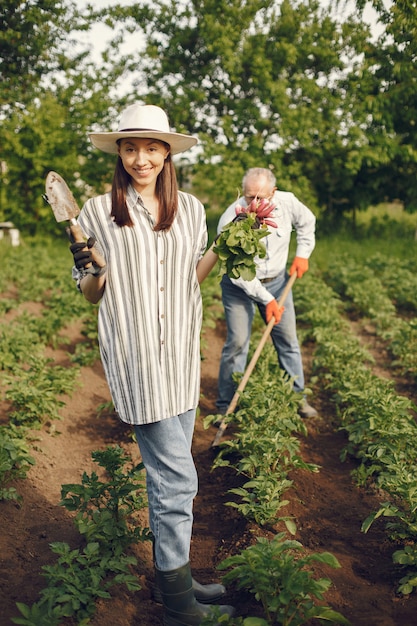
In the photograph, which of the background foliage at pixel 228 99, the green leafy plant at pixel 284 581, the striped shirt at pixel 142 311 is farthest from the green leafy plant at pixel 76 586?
the background foliage at pixel 228 99

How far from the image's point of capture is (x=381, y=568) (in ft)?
11.6

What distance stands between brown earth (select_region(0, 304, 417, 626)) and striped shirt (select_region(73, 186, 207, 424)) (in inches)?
39.7

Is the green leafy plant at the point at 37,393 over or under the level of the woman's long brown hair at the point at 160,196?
under

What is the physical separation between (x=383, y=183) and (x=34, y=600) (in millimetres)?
14397

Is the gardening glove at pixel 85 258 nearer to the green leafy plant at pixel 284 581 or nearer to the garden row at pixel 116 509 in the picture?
the garden row at pixel 116 509

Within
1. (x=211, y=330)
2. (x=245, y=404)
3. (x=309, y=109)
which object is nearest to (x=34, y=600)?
(x=245, y=404)

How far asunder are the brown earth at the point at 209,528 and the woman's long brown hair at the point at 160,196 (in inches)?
67.0

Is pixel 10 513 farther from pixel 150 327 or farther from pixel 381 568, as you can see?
pixel 381 568

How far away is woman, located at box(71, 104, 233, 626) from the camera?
2902 millimetres

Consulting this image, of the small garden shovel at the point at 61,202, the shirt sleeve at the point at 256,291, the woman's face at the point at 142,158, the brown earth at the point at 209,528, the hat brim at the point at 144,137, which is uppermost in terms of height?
the hat brim at the point at 144,137

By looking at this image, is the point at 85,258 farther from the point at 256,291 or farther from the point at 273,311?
the point at 273,311

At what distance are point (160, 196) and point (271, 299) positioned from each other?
2450mm

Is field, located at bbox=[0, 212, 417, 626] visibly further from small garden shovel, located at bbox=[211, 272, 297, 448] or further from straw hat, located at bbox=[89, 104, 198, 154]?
straw hat, located at bbox=[89, 104, 198, 154]

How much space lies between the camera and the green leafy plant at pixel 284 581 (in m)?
Result: 2.66
